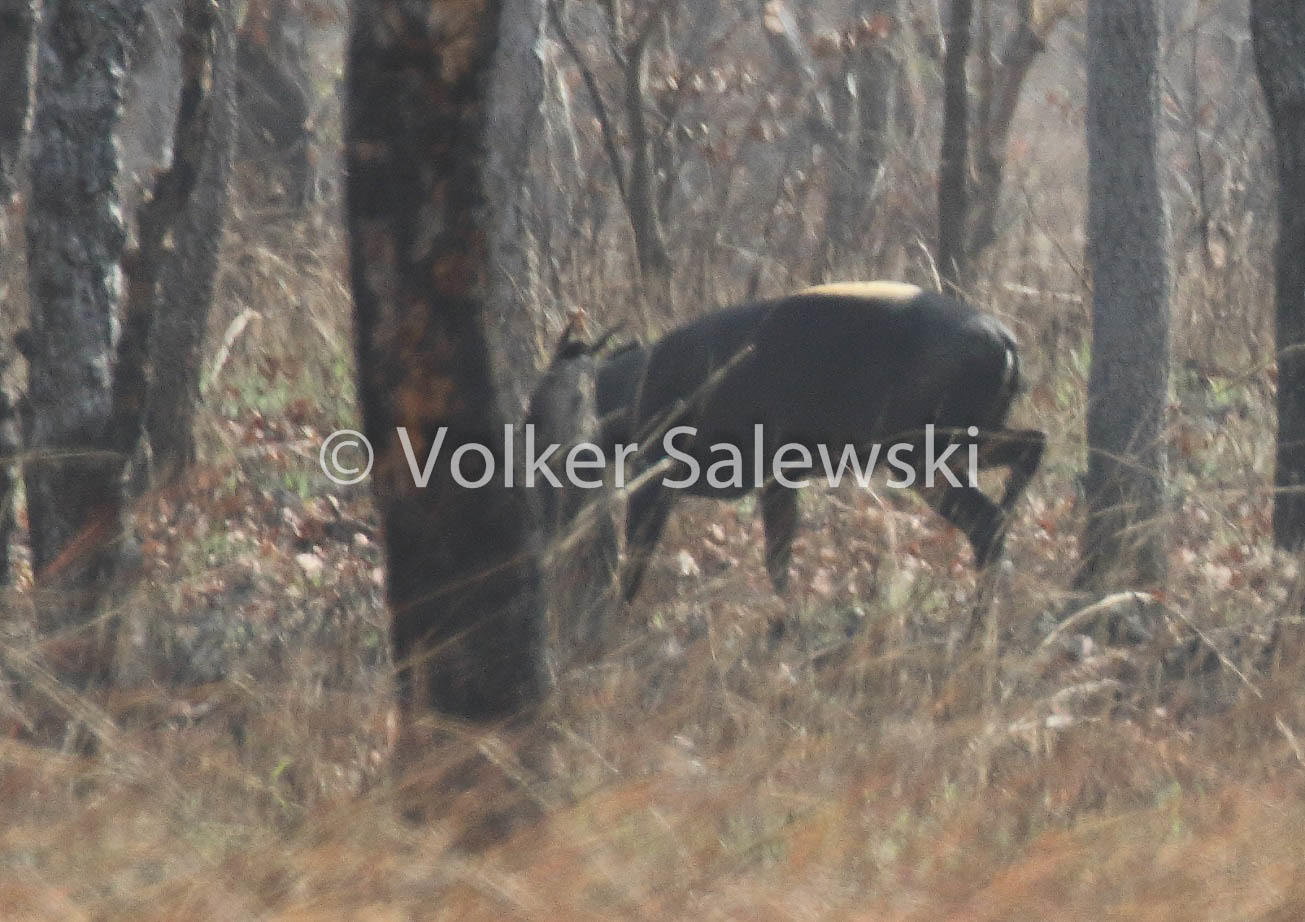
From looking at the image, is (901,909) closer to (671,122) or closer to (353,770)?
(353,770)

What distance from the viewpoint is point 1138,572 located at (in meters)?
6.95

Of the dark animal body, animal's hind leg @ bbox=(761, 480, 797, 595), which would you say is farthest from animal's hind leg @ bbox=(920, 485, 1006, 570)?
animal's hind leg @ bbox=(761, 480, 797, 595)

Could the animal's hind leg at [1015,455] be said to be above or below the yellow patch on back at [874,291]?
below

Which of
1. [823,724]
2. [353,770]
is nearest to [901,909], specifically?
[823,724]

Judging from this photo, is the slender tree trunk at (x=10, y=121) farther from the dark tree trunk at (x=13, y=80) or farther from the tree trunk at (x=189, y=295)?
the tree trunk at (x=189, y=295)

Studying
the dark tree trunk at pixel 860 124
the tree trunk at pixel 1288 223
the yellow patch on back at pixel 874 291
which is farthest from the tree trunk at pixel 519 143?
the dark tree trunk at pixel 860 124

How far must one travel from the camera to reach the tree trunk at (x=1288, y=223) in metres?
6.93

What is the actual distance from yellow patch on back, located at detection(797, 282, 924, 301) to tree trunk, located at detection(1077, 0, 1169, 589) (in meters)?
0.69

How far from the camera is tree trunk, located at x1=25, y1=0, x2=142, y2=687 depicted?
5562 mm

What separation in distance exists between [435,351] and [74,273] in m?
1.92

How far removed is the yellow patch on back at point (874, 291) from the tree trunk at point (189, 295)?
8.08 ft

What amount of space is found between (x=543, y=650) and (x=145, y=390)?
1.89 metres

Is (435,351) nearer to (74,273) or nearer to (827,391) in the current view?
(74,273)

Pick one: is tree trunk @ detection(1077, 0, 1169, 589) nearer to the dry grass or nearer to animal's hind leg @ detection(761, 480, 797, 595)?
the dry grass
